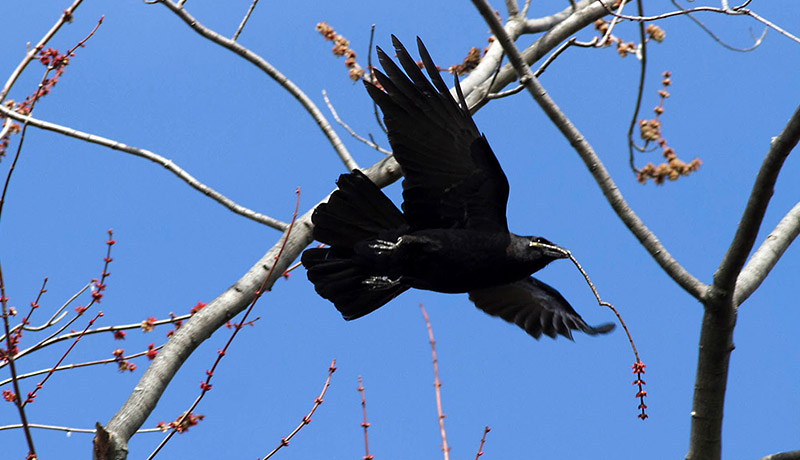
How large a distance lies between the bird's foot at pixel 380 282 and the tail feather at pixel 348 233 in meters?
0.01

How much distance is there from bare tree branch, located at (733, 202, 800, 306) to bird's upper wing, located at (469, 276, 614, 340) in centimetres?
140

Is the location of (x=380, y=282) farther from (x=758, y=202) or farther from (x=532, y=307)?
(x=758, y=202)

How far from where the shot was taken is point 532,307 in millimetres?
5520

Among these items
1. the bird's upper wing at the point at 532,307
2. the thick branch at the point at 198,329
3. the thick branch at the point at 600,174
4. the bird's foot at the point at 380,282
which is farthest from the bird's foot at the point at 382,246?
the thick branch at the point at 600,174

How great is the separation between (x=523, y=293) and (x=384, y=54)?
211 cm

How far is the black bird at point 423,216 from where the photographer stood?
423 centimetres

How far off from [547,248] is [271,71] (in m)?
2.06

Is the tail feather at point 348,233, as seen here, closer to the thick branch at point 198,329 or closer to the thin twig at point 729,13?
the thick branch at point 198,329

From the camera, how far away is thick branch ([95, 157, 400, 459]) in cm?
338

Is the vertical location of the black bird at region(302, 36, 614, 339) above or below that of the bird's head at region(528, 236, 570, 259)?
above

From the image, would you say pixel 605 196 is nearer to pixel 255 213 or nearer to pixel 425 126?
pixel 425 126

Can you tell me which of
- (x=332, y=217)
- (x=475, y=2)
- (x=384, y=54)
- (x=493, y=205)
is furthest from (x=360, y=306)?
(x=475, y=2)

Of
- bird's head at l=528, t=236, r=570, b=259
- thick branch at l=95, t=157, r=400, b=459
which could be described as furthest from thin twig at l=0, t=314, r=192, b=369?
bird's head at l=528, t=236, r=570, b=259

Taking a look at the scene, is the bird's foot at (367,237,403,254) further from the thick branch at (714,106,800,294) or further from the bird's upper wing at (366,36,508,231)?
the thick branch at (714,106,800,294)
